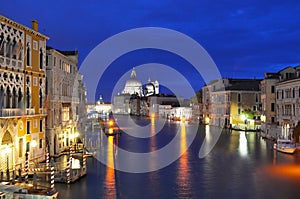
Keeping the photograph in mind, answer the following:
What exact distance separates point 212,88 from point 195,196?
191 feet

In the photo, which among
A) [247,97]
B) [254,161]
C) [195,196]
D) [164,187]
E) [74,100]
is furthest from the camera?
[247,97]

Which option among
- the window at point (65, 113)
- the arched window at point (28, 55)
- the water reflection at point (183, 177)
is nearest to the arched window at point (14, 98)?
the arched window at point (28, 55)

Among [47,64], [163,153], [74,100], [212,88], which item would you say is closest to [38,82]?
[47,64]

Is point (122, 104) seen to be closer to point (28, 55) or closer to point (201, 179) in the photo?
point (28, 55)

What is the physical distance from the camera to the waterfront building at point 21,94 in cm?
2027

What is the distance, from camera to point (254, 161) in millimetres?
26609

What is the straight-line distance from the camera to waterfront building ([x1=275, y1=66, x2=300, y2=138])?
35438 mm

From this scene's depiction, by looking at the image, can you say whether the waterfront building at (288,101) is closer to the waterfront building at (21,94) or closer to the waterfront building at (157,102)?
the waterfront building at (21,94)

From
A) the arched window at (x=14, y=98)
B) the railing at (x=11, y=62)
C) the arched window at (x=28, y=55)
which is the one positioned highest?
the arched window at (x=28, y=55)

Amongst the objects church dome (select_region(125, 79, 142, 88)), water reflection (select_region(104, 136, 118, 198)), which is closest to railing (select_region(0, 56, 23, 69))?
water reflection (select_region(104, 136, 118, 198))

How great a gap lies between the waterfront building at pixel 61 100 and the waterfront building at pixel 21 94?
5.47 ft

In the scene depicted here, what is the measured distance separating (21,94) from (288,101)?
28.2m

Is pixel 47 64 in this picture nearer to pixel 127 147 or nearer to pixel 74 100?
pixel 74 100

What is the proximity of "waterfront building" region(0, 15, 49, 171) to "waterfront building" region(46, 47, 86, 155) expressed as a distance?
1666mm
